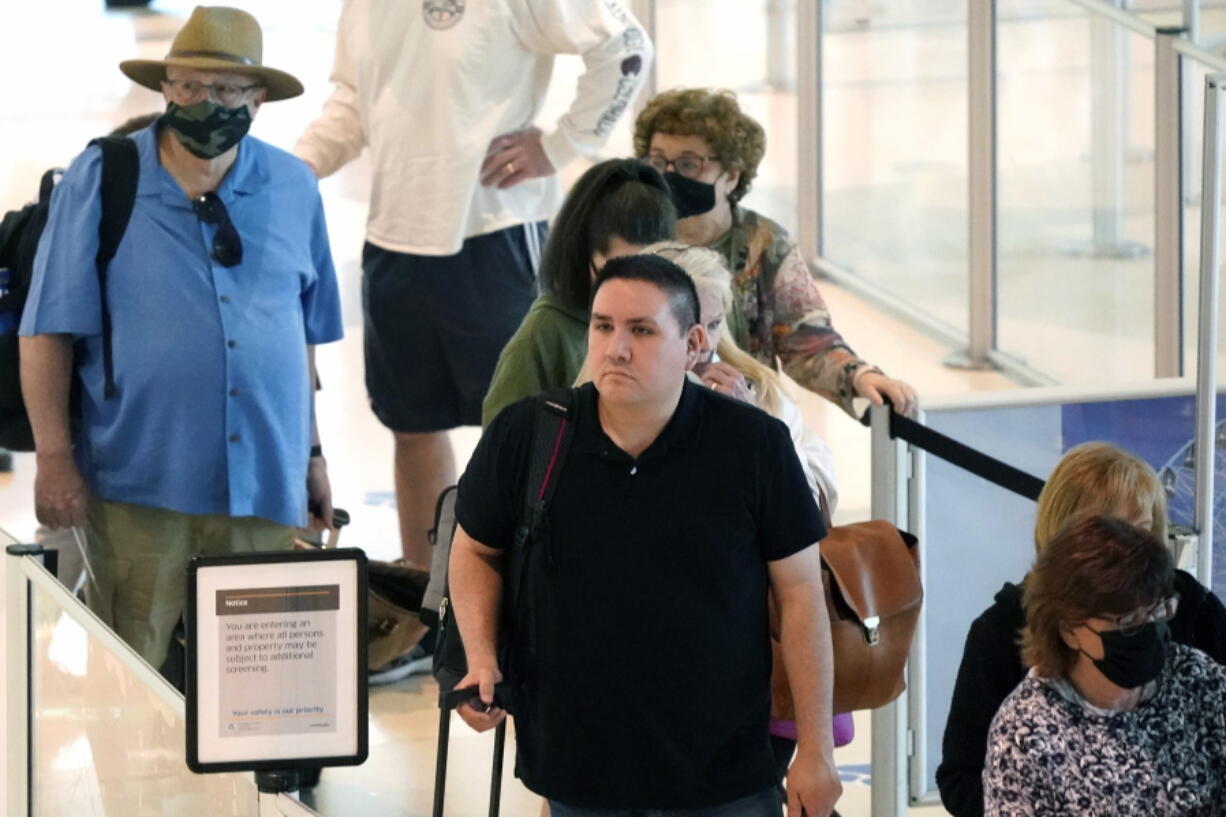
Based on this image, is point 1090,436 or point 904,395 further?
point 1090,436

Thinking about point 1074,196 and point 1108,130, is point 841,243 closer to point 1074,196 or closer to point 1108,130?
point 1074,196

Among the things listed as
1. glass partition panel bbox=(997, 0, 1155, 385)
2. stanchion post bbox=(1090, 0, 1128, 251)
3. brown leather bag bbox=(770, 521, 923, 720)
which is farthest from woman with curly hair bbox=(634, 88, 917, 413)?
stanchion post bbox=(1090, 0, 1128, 251)

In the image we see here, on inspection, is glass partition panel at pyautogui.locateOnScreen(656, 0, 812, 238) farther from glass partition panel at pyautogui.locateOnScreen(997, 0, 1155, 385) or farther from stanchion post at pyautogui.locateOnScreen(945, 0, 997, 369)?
glass partition panel at pyautogui.locateOnScreen(997, 0, 1155, 385)

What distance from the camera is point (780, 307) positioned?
4469 millimetres

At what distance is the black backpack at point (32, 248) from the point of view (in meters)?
4.46

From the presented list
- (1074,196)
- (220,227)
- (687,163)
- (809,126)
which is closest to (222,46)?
(220,227)

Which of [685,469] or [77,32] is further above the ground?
[77,32]

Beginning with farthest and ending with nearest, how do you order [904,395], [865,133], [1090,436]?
1. [865,133]
2. [1090,436]
3. [904,395]

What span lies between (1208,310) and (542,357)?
1.20m

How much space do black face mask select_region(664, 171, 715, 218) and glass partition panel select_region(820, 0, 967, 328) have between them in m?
4.63

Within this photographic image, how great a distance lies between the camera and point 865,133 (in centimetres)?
1024

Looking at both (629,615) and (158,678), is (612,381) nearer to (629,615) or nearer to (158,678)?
(629,615)

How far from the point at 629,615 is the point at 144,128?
233cm

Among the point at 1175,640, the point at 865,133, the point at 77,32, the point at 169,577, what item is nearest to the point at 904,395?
the point at 1175,640
